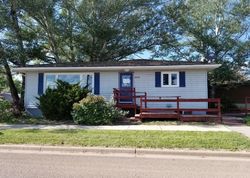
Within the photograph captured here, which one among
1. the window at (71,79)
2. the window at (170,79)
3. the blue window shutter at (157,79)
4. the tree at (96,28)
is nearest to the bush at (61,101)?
the window at (71,79)

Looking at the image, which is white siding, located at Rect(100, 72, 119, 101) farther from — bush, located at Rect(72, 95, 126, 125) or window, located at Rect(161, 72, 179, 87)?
bush, located at Rect(72, 95, 126, 125)

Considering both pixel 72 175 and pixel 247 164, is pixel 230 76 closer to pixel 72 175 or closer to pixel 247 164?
pixel 247 164

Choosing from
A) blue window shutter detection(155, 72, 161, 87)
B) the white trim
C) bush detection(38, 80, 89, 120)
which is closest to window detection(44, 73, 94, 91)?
the white trim

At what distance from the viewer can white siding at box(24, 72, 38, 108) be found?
21.2 meters

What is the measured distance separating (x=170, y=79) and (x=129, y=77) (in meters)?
2.52

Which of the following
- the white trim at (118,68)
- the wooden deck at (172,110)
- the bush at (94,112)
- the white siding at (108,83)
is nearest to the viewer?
the bush at (94,112)

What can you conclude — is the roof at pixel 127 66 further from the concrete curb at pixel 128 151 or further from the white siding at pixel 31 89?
the concrete curb at pixel 128 151

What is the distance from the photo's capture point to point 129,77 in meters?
20.8

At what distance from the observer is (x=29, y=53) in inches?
1045

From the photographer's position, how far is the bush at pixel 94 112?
51.6ft

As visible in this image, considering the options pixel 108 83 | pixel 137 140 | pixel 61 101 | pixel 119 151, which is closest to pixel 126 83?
pixel 108 83

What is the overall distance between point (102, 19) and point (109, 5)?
129cm

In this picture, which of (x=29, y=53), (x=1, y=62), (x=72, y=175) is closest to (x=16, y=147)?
(x=72, y=175)

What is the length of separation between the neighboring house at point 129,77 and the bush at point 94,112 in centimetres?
442
